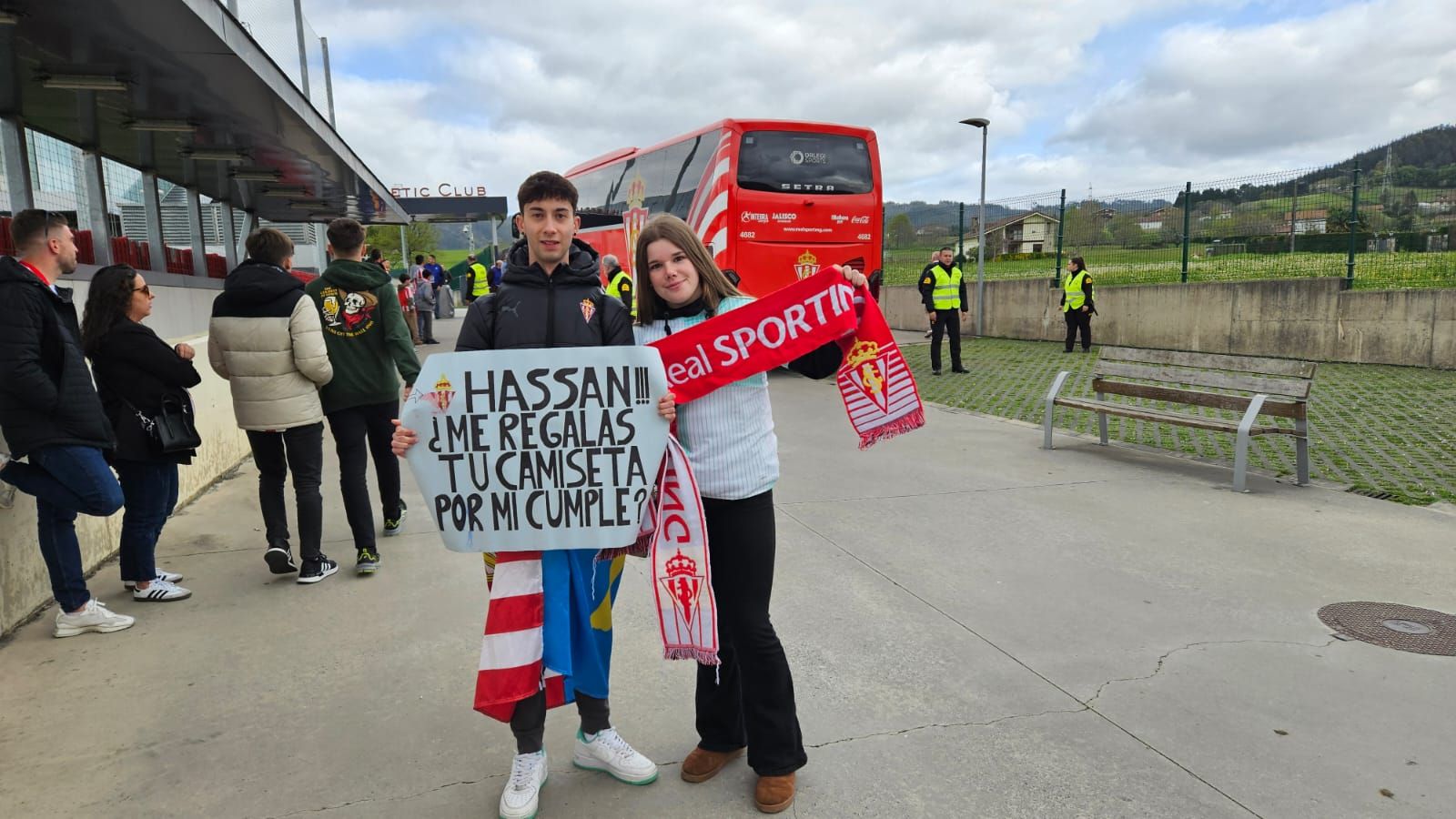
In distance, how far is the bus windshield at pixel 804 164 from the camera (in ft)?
44.0

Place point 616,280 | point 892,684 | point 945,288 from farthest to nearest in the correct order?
point 945,288
point 616,280
point 892,684

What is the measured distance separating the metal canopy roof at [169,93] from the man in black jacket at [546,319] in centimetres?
365

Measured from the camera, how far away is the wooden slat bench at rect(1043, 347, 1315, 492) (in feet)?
21.2

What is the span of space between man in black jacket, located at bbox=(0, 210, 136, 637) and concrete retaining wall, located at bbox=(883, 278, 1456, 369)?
1510 centimetres

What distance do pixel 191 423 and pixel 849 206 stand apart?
11104mm

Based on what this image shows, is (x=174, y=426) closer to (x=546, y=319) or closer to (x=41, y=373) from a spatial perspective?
(x=41, y=373)

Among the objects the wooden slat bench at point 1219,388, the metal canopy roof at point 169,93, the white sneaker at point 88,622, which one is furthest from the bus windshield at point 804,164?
the white sneaker at point 88,622

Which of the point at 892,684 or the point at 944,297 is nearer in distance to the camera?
the point at 892,684

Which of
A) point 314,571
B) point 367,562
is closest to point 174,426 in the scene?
point 314,571

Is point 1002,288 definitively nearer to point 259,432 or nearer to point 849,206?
point 849,206

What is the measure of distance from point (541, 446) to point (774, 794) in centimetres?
127

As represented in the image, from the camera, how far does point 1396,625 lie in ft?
13.1

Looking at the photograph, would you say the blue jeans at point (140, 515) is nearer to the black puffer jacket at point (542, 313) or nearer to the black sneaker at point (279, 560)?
the black sneaker at point (279, 560)

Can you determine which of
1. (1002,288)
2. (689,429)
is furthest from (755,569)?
(1002,288)
